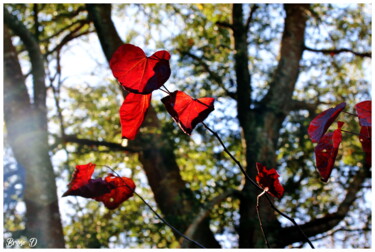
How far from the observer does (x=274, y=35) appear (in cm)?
486

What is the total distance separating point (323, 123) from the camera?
0.69 meters

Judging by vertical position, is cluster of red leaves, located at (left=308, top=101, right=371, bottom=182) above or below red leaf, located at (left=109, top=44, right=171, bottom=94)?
below

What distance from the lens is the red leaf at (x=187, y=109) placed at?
29.3 inches

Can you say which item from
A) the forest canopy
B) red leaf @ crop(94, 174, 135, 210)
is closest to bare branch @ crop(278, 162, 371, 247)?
the forest canopy

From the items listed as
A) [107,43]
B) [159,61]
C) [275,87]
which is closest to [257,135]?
[275,87]

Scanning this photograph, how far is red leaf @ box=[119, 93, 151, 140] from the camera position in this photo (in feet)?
2.66

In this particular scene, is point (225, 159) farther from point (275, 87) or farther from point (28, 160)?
point (28, 160)

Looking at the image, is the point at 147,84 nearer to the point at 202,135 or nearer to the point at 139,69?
the point at 139,69

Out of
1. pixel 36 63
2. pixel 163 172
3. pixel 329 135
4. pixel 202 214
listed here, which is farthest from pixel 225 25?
pixel 329 135

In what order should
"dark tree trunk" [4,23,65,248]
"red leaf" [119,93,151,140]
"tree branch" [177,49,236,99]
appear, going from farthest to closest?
"tree branch" [177,49,236,99] → "dark tree trunk" [4,23,65,248] → "red leaf" [119,93,151,140]

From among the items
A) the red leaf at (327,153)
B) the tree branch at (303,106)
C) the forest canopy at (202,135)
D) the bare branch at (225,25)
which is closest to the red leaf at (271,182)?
the red leaf at (327,153)

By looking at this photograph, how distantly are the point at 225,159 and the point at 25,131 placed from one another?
7.52ft

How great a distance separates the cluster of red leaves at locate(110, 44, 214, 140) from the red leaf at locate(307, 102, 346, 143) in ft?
0.64

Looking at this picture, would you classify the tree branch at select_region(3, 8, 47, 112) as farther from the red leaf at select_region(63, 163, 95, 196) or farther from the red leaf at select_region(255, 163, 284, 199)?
the red leaf at select_region(255, 163, 284, 199)
